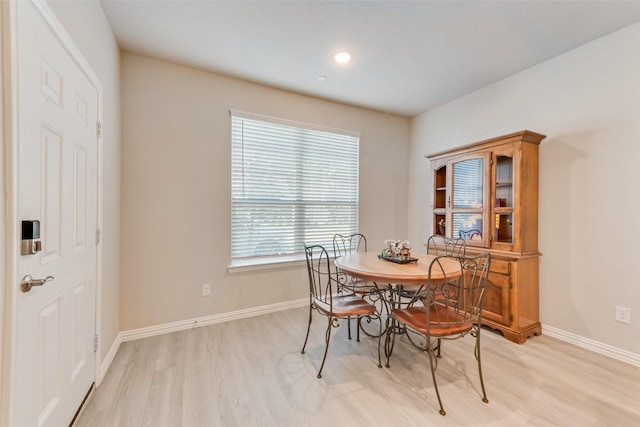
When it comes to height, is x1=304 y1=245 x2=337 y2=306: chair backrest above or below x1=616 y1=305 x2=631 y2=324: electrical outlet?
above

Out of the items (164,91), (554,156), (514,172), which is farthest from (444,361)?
(164,91)

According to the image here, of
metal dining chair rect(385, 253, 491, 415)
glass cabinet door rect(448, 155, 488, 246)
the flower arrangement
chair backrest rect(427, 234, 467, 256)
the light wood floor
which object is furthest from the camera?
chair backrest rect(427, 234, 467, 256)

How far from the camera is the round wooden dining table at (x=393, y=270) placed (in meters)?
1.83

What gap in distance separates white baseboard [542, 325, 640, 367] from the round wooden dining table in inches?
57.3

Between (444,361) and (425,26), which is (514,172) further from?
(444,361)

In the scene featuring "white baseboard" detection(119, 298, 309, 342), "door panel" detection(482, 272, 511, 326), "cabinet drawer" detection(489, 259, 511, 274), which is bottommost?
"white baseboard" detection(119, 298, 309, 342)

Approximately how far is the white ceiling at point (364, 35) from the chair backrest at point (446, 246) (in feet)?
6.00

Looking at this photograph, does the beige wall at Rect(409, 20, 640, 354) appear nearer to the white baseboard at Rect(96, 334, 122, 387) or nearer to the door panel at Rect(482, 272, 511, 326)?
the door panel at Rect(482, 272, 511, 326)

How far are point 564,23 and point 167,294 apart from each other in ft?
13.8

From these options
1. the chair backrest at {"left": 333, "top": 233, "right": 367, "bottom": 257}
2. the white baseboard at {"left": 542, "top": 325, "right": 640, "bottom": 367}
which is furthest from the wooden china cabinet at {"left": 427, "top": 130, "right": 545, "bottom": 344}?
the chair backrest at {"left": 333, "top": 233, "right": 367, "bottom": 257}

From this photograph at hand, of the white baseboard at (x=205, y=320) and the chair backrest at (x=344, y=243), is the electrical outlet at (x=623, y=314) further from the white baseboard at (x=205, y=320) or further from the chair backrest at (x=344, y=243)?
the white baseboard at (x=205, y=320)

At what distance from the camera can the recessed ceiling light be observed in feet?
8.44

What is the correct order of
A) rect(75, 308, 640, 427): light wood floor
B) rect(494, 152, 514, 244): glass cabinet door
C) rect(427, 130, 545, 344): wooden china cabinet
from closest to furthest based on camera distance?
rect(75, 308, 640, 427): light wood floor → rect(427, 130, 545, 344): wooden china cabinet → rect(494, 152, 514, 244): glass cabinet door

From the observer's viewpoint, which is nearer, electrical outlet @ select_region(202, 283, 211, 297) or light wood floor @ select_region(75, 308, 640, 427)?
light wood floor @ select_region(75, 308, 640, 427)
